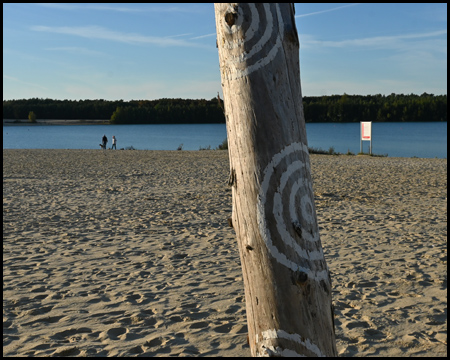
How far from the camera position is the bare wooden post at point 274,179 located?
207 centimetres

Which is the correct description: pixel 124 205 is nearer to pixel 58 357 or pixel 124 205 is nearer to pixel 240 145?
pixel 58 357

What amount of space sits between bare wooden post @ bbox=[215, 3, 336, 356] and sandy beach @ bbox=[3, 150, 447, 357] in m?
1.99

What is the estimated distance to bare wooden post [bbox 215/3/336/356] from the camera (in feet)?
6.81

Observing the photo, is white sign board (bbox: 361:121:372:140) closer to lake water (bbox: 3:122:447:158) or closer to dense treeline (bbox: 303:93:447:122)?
lake water (bbox: 3:122:447:158)

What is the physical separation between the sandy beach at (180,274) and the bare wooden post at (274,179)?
1988 mm

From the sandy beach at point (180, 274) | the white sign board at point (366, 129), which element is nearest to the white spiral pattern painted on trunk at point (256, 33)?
the sandy beach at point (180, 274)

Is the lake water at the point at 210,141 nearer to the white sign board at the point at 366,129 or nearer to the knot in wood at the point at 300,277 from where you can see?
the white sign board at the point at 366,129

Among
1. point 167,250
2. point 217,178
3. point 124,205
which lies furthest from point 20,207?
point 217,178

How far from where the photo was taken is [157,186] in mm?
14461

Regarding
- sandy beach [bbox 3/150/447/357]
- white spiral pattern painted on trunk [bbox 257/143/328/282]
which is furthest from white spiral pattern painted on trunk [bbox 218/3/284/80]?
sandy beach [bbox 3/150/447/357]

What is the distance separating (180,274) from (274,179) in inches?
167

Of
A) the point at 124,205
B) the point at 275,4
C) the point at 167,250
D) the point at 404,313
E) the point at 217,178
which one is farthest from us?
the point at 217,178

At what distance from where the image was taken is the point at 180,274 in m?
6.12

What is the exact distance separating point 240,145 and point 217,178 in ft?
46.6
